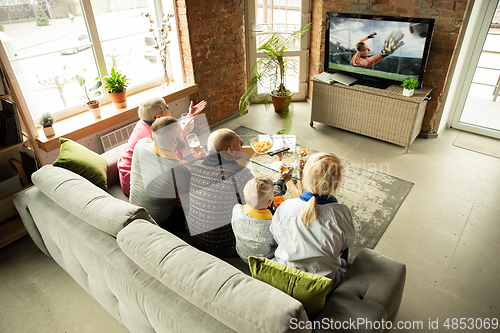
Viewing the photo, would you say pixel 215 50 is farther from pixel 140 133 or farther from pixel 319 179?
pixel 319 179

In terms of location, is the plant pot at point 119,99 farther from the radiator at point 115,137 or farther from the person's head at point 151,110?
the person's head at point 151,110

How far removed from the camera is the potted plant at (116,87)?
11.1 feet

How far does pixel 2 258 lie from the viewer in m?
2.57

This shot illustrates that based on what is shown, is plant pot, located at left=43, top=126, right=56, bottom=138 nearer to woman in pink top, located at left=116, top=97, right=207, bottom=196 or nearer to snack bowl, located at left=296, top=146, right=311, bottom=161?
woman in pink top, located at left=116, top=97, right=207, bottom=196

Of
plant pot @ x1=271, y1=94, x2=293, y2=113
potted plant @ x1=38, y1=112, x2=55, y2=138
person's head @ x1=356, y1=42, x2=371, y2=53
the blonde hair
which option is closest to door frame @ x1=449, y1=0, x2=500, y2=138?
person's head @ x1=356, y1=42, x2=371, y2=53

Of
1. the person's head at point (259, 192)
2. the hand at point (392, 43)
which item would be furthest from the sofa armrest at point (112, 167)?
the hand at point (392, 43)

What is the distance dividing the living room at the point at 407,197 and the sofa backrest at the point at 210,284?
2.75 feet

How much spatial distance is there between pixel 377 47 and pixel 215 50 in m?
1.96

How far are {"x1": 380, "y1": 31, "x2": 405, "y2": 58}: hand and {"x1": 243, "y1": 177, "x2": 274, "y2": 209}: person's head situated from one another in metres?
2.85

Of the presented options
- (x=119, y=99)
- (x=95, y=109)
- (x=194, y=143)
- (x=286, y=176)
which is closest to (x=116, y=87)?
(x=119, y=99)

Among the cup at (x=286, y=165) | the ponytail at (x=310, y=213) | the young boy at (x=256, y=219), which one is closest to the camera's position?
the ponytail at (x=310, y=213)

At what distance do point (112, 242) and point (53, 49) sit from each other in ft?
7.72

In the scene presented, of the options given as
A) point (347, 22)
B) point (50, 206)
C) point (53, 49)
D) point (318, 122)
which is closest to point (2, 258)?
point (50, 206)

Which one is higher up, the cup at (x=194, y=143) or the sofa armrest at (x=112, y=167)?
the cup at (x=194, y=143)
